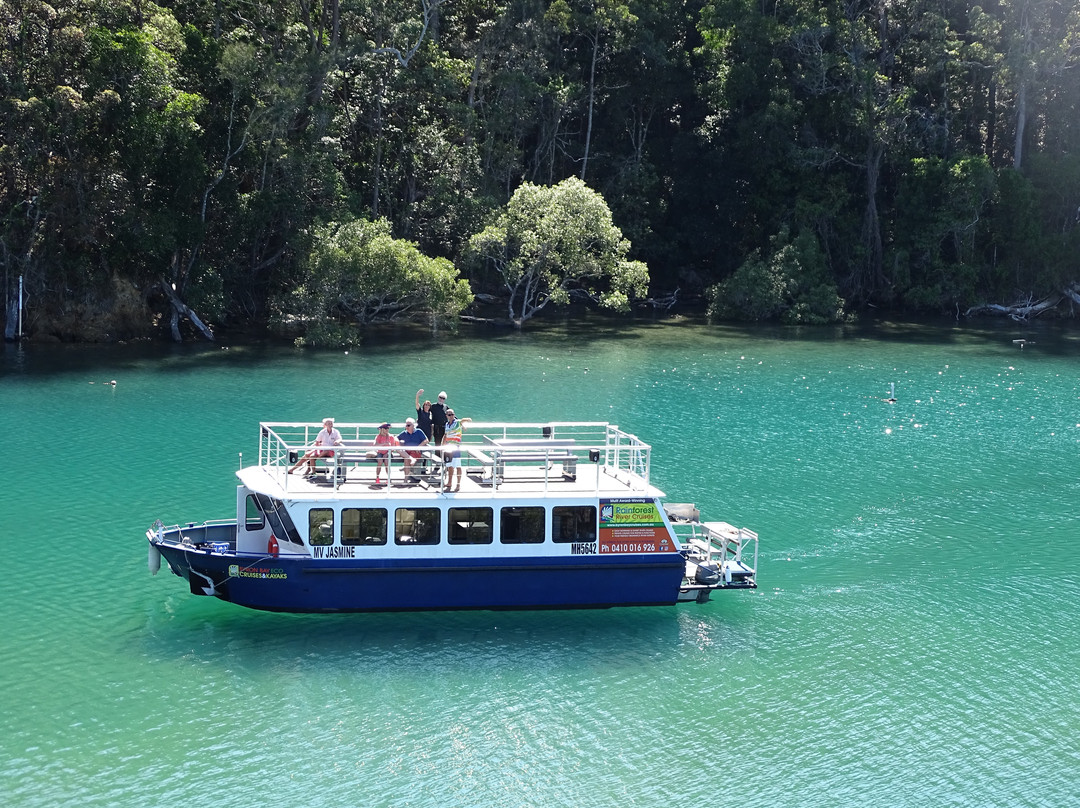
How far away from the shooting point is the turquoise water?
18.6 metres

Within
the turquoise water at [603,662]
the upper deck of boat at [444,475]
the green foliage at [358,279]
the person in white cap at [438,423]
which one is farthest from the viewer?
the green foliage at [358,279]

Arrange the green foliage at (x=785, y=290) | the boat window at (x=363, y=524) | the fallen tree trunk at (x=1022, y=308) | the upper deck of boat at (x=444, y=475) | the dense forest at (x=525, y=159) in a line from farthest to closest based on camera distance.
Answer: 1. the fallen tree trunk at (x=1022, y=308)
2. the green foliage at (x=785, y=290)
3. the dense forest at (x=525, y=159)
4. the upper deck of boat at (x=444, y=475)
5. the boat window at (x=363, y=524)

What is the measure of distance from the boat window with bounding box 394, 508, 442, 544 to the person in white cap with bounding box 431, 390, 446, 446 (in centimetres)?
312

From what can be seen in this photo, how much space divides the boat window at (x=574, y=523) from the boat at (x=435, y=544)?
0.02 m

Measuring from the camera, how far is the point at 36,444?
122ft

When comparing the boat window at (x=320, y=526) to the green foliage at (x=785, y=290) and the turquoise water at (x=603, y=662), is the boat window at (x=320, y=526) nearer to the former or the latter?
the turquoise water at (x=603, y=662)

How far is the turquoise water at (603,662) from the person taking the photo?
1858 cm

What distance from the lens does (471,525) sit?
23.4 m

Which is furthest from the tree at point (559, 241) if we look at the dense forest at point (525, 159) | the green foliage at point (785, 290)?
the green foliage at point (785, 290)

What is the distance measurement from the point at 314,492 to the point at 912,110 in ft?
205

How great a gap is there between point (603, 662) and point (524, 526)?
3.20 m

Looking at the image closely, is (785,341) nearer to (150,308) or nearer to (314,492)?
(150,308)

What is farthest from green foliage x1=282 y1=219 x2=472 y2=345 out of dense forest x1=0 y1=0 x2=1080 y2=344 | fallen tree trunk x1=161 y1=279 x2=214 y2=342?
fallen tree trunk x1=161 y1=279 x2=214 y2=342

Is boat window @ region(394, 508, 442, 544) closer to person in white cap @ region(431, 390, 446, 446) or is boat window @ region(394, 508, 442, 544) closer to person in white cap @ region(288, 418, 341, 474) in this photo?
person in white cap @ region(288, 418, 341, 474)
